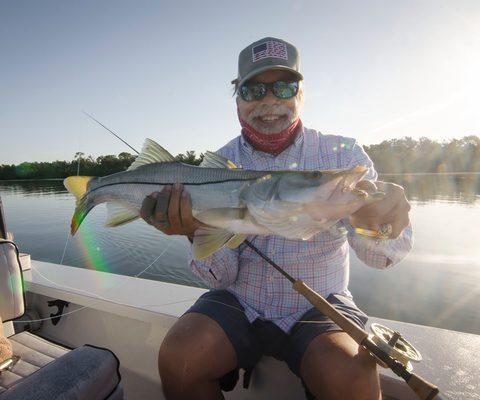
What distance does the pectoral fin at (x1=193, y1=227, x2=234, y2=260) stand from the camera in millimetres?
2340

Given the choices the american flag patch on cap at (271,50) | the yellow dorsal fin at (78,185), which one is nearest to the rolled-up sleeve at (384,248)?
the american flag patch on cap at (271,50)

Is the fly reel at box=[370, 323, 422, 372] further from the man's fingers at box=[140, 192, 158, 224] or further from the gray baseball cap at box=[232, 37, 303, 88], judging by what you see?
the gray baseball cap at box=[232, 37, 303, 88]

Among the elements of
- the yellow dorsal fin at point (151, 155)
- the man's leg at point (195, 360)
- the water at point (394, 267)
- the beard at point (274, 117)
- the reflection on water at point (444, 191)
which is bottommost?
the water at point (394, 267)

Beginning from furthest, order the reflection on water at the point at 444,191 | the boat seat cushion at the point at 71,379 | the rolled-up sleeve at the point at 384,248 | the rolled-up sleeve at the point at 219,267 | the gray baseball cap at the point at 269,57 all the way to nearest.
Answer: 1. the reflection on water at the point at 444,191
2. the gray baseball cap at the point at 269,57
3. the rolled-up sleeve at the point at 219,267
4. the rolled-up sleeve at the point at 384,248
5. the boat seat cushion at the point at 71,379

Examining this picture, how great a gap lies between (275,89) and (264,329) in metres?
2.02

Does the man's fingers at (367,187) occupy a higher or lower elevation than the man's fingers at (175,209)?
higher

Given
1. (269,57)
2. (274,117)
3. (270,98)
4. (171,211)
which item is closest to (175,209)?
(171,211)

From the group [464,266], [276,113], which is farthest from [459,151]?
[276,113]

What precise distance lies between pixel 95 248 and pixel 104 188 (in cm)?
1091

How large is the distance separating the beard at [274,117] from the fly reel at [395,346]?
177 cm

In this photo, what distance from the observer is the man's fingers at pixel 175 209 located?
246 cm

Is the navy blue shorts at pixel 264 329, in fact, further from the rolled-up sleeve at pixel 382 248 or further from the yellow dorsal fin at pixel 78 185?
the yellow dorsal fin at pixel 78 185

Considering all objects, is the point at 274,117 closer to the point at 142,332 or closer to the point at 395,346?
the point at 395,346

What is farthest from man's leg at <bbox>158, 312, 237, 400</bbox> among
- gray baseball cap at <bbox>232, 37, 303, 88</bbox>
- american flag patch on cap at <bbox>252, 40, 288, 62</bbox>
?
american flag patch on cap at <bbox>252, 40, 288, 62</bbox>
